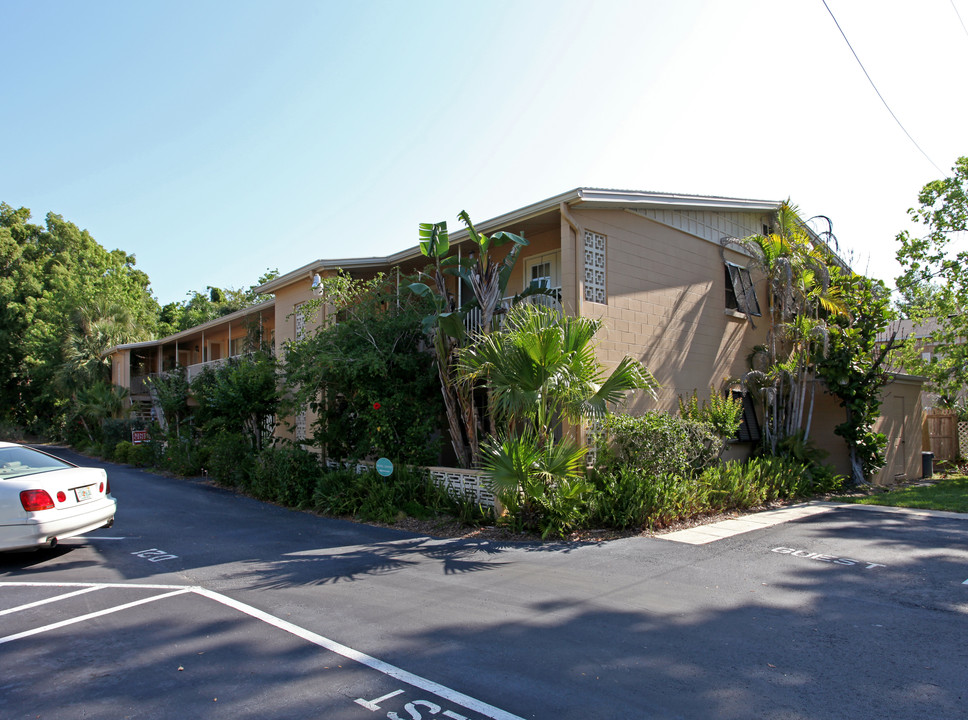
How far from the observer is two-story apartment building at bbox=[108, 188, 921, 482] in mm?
11688

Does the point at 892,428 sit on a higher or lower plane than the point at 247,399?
lower

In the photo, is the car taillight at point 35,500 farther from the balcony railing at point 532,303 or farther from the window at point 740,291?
the window at point 740,291

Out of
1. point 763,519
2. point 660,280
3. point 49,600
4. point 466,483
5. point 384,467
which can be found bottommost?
point 763,519

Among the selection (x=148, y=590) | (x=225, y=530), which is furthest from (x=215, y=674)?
(x=225, y=530)

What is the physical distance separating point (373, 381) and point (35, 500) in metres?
5.48

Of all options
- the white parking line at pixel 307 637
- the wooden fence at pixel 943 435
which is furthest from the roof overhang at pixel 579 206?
the wooden fence at pixel 943 435

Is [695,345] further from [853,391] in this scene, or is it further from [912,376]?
[912,376]

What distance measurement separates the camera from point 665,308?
13.2 m

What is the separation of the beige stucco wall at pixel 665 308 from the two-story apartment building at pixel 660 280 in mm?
23

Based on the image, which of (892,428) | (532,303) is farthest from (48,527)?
(892,428)

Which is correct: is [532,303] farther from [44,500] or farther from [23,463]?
A: [23,463]

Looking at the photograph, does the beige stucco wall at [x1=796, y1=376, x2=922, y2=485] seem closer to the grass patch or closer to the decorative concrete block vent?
the grass patch

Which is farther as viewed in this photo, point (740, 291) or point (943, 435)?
point (943, 435)

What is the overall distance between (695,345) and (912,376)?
7766mm
